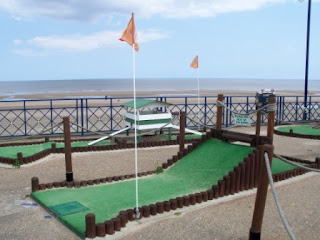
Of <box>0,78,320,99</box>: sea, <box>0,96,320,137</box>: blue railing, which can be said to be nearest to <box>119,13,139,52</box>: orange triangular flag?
<box>0,96,320,137</box>: blue railing

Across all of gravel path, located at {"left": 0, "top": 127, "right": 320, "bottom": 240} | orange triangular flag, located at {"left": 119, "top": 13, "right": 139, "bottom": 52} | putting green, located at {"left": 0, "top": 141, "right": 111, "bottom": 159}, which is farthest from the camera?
putting green, located at {"left": 0, "top": 141, "right": 111, "bottom": 159}

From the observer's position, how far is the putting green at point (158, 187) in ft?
17.8

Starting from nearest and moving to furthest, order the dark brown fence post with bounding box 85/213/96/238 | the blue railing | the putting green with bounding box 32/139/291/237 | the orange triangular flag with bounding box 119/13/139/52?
1. the dark brown fence post with bounding box 85/213/96/238
2. the orange triangular flag with bounding box 119/13/139/52
3. the putting green with bounding box 32/139/291/237
4. the blue railing

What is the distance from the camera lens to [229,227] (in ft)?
15.8

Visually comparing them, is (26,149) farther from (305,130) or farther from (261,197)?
(305,130)

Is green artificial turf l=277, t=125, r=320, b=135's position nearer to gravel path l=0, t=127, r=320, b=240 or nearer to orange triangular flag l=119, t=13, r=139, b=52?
gravel path l=0, t=127, r=320, b=240

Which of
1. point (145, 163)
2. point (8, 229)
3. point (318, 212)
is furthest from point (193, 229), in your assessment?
point (145, 163)

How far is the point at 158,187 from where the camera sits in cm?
640

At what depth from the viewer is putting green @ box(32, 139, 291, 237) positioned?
5423 millimetres

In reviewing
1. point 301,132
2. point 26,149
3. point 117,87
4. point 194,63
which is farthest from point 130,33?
point 117,87

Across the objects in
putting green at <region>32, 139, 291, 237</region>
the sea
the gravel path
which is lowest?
the gravel path

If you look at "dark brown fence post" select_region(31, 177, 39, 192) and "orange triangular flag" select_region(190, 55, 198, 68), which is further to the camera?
"orange triangular flag" select_region(190, 55, 198, 68)

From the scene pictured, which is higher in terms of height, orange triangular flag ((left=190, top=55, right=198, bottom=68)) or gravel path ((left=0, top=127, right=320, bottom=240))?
orange triangular flag ((left=190, top=55, right=198, bottom=68))

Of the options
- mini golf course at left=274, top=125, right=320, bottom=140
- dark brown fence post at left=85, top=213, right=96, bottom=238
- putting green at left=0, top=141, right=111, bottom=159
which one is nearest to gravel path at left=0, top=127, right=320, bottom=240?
dark brown fence post at left=85, top=213, right=96, bottom=238
